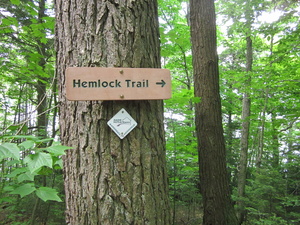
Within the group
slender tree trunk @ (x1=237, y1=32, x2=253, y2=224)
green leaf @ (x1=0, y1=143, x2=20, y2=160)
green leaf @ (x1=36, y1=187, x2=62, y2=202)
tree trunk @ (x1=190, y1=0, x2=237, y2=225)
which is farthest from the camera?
slender tree trunk @ (x1=237, y1=32, x2=253, y2=224)

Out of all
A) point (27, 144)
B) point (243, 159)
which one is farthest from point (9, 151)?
point (243, 159)

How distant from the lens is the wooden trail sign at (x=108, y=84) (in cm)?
100

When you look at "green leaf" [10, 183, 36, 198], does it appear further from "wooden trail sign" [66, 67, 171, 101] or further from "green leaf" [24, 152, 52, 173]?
"wooden trail sign" [66, 67, 171, 101]

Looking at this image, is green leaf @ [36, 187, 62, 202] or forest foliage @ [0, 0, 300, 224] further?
forest foliage @ [0, 0, 300, 224]

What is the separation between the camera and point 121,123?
1.02m

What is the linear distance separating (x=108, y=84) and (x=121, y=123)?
20 centimetres

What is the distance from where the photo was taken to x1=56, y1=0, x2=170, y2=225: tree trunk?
0.99 m

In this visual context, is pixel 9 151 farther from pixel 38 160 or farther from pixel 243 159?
pixel 243 159

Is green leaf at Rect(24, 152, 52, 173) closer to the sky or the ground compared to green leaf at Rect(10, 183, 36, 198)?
closer to the sky

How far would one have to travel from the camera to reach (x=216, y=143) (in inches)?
112

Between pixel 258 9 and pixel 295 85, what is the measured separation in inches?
88.6

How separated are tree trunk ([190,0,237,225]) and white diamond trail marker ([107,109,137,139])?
2.05 metres

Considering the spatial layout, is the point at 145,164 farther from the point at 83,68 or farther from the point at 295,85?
the point at 295,85

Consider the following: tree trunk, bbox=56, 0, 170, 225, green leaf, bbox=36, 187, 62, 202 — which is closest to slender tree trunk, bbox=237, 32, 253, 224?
tree trunk, bbox=56, 0, 170, 225
